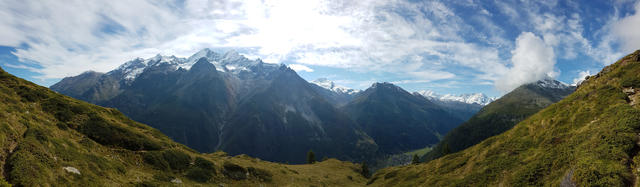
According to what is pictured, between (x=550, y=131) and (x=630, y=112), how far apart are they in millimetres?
7997

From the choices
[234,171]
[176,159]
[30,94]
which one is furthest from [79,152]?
[234,171]

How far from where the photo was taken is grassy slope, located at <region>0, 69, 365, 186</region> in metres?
21.0

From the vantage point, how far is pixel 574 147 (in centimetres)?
2695

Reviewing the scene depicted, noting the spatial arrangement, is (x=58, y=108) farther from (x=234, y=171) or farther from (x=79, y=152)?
(x=234, y=171)

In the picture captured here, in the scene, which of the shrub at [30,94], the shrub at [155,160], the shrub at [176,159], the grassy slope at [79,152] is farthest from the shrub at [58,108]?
the shrub at [176,159]

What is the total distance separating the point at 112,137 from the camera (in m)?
36.2

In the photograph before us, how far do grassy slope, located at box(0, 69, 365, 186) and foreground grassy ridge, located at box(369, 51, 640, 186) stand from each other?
115 ft

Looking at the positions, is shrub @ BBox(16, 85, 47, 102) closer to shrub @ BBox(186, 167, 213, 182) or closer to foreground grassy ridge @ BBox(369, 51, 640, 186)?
shrub @ BBox(186, 167, 213, 182)

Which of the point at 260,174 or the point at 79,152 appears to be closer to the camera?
the point at 79,152

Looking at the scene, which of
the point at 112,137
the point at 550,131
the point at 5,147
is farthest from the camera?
the point at 112,137

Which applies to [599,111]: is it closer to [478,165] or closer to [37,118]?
[478,165]

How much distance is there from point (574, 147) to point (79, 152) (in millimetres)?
53515

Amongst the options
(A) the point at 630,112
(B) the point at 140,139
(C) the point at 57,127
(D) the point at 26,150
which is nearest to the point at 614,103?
(A) the point at 630,112

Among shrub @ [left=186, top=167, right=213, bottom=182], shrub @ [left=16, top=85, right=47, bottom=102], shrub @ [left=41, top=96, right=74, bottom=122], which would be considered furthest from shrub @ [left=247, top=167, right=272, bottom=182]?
shrub @ [left=16, top=85, right=47, bottom=102]
